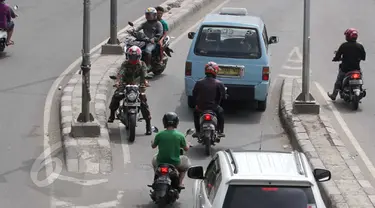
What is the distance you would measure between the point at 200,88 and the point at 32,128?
134 inches

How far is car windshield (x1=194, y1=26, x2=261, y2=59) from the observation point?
58.9 feet

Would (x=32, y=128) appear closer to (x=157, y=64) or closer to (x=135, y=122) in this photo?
(x=135, y=122)

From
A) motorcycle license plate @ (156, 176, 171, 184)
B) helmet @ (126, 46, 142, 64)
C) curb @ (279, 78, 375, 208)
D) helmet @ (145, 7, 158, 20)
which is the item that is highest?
helmet @ (145, 7, 158, 20)

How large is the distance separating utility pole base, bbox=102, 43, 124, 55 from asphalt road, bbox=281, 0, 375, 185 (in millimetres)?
4264

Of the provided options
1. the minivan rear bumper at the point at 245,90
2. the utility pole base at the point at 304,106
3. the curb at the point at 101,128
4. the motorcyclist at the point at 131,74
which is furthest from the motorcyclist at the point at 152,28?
the utility pole base at the point at 304,106

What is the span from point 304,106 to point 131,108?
12.5 feet

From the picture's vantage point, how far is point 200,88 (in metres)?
16.0

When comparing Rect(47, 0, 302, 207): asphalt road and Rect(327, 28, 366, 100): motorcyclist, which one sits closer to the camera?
Rect(47, 0, 302, 207): asphalt road

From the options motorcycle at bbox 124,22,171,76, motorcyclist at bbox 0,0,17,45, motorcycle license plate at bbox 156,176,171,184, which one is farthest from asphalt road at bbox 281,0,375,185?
motorcyclist at bbox 0,0,17,45

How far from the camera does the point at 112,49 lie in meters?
22.6

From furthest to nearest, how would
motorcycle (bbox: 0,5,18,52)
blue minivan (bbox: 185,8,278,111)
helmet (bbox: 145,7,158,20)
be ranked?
motorcycle (bbox: 0,5,18,52) < helmet (bbox: 145,7,158,20) < blue minivan (bbox: 185,8,278,111)

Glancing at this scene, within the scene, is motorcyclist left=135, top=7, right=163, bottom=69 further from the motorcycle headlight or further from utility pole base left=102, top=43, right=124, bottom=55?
the motorcycle headlight

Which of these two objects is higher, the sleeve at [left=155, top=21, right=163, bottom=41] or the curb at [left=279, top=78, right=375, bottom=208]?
the sleeve at [left=155, top=21, right=163, bottom=41]

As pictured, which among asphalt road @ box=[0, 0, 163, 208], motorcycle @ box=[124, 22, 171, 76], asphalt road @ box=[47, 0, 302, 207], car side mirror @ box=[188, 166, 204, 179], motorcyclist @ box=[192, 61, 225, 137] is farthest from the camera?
motorcycle @ box=[124, 22, 171, 76]
